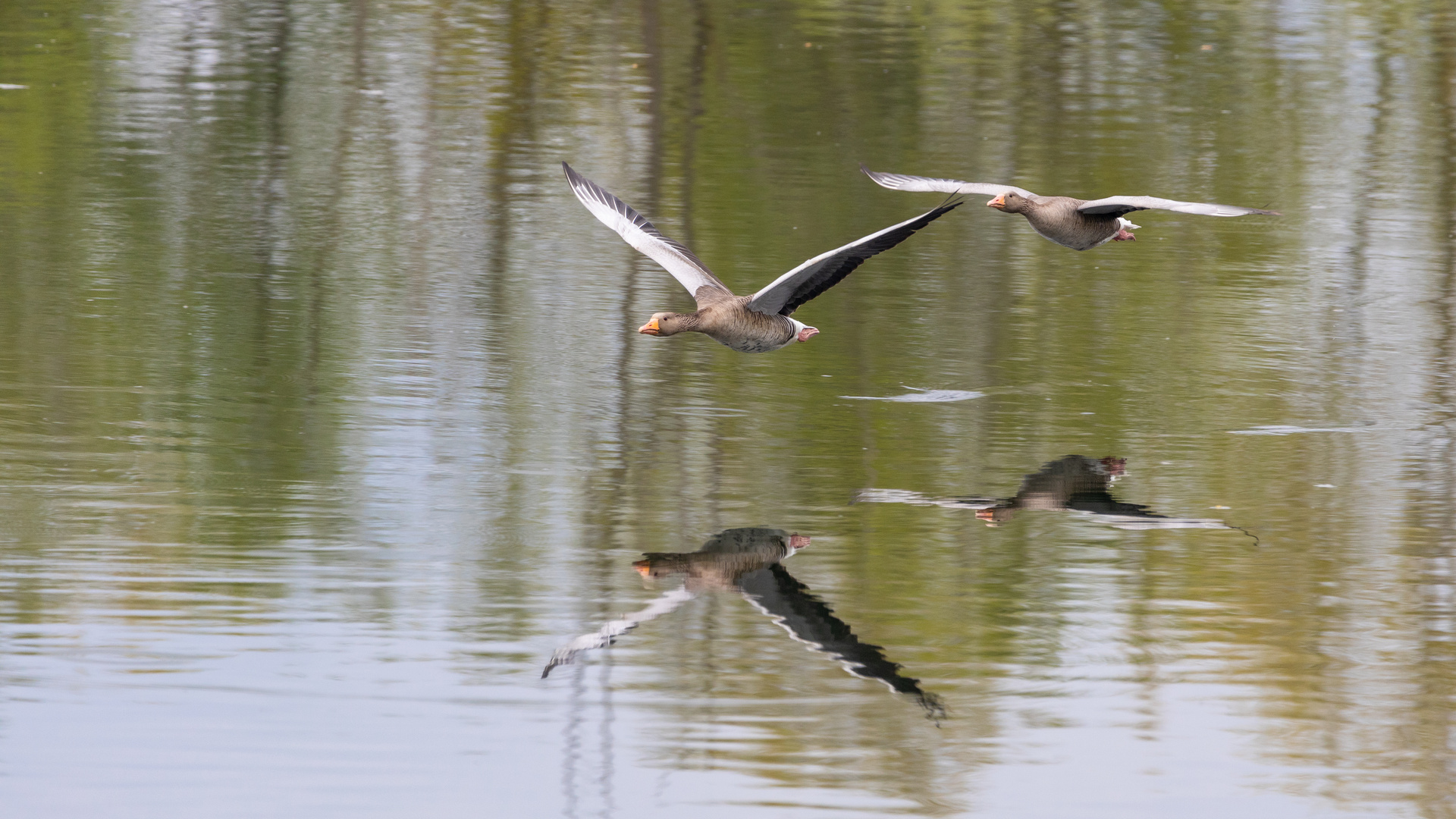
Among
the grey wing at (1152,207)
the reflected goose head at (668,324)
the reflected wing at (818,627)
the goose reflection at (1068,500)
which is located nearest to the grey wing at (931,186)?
the grey wing at (1152,207)

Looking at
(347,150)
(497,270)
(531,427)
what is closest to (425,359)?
(531,427)

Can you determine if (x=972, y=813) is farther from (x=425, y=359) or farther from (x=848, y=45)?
(x=848, y=45)

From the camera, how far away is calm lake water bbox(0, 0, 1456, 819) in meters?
6.75

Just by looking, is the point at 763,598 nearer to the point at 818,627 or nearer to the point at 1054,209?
the point at 818,627

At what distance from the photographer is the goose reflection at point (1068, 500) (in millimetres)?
9469

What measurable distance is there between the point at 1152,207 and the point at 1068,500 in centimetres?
189

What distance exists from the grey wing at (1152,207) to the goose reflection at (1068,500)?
144 centimetres

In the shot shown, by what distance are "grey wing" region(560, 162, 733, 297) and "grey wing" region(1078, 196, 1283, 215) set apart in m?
2.27

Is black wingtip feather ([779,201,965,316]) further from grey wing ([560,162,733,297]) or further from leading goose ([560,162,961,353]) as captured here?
grey wing ([560,162,733,297])

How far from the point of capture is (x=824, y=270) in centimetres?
1007

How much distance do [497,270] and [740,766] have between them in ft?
29.5

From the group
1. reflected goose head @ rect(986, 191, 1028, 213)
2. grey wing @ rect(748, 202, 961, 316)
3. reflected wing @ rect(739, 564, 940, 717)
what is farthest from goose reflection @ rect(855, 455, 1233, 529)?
reflected goose head @ rect(986, 191, 1028, 213)

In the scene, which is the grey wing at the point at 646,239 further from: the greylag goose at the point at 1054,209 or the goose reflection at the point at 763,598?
the goose reflection at the point at 763,598

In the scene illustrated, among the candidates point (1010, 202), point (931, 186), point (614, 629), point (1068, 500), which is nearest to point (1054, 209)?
point (1010, 202)
